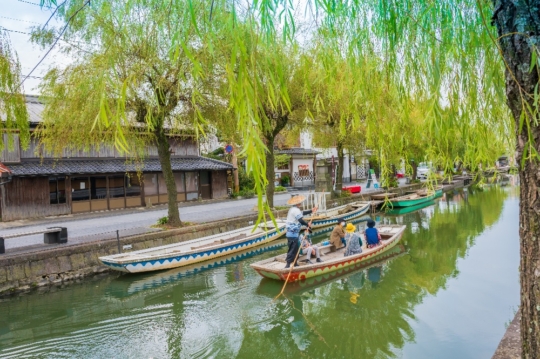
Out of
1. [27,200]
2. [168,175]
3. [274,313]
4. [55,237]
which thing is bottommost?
[274,313]

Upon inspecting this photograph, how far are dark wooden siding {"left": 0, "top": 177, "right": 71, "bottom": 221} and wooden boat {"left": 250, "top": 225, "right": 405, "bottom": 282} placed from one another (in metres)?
12.9

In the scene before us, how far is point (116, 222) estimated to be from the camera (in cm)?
1611

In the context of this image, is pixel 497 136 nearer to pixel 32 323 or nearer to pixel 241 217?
pixel 32 323

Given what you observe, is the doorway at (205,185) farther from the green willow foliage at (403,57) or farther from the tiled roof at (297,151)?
the green willow foliage at (403,57)

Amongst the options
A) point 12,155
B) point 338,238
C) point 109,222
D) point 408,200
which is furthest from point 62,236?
point 408,200

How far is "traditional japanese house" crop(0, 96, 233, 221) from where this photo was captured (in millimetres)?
17156

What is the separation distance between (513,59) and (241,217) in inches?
564

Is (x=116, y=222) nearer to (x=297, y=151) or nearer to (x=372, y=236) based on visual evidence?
(x=372, y=236)

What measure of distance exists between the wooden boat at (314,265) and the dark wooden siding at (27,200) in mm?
12882

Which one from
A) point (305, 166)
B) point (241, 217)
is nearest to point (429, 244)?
point (241, 217)

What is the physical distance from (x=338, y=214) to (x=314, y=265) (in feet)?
32.8

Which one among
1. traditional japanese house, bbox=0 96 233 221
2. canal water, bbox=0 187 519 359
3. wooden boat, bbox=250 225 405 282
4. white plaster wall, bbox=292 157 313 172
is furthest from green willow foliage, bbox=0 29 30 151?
white plaster wall, bbox=292 157 313 172

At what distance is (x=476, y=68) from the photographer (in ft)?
10.8

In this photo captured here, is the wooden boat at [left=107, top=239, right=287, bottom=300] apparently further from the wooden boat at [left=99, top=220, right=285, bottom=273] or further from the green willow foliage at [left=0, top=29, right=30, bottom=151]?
the green willow foliage at [left=0, top=29, right=30, bottom=151]
